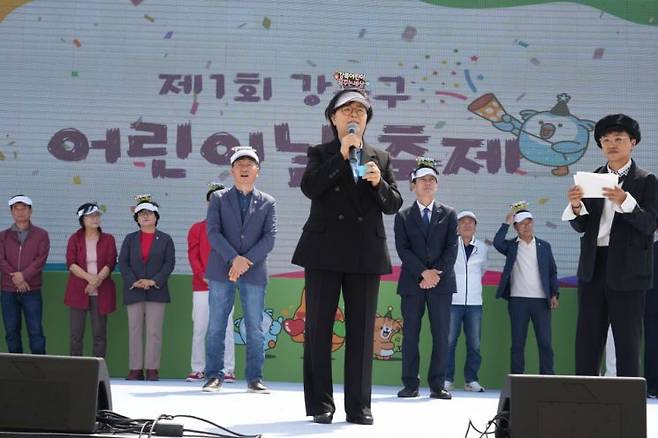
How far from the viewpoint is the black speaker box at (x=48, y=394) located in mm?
3312

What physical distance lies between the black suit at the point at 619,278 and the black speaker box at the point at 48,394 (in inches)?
93.2

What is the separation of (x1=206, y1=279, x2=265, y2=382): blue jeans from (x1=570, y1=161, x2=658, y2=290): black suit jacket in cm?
254

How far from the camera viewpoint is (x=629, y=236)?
4.66 m

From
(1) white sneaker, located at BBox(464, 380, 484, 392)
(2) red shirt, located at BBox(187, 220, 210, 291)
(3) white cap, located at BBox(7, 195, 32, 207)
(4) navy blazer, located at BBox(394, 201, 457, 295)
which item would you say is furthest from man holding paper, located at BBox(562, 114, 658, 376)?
(3) white cap, located at BBox(7, 195, 32, 207)

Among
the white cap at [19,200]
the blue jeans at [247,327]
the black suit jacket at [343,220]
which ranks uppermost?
the white cap at [19,200]

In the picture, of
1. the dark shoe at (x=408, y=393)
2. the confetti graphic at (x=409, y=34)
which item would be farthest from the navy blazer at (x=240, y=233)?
→ the confetti graphic at (x=409, y=34)

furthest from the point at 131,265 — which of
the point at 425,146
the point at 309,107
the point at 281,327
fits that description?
the point at 425,146

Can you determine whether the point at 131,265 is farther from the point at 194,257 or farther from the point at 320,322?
the point at 320,322

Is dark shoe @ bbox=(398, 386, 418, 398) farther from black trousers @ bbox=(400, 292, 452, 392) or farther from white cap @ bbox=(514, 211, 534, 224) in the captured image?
white cap @ bbox=(514, 211, 534, 224)

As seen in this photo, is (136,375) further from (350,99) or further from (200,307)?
(350,99)

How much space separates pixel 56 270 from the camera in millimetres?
9047

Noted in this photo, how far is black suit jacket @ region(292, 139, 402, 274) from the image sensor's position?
180 inches

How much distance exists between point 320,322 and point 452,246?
258cm

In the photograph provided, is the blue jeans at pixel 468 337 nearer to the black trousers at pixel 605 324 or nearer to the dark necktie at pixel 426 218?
the dark necktie at pixel 426 218
